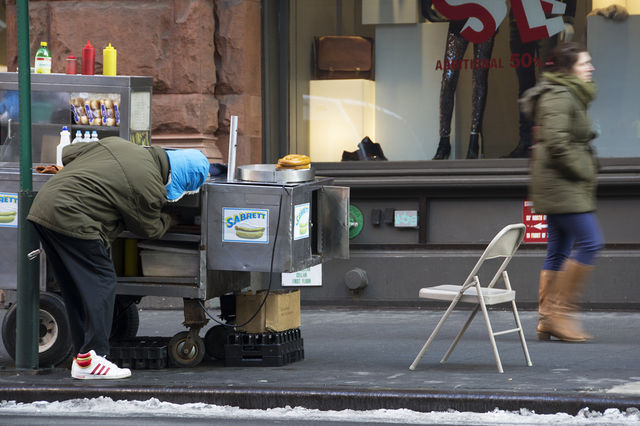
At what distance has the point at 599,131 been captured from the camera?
400 inches

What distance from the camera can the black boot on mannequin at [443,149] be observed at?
1039 centimetres

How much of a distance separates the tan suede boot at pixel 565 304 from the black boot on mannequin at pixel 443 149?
2774mm

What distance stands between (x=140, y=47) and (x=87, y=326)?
13.2ft

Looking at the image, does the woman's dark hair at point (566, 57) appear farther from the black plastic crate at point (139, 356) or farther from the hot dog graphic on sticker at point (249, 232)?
the black plastic crate at point (139, 356)

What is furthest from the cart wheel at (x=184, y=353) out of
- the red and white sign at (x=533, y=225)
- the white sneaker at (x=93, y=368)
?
the red and white sign at (x=533, y=225)

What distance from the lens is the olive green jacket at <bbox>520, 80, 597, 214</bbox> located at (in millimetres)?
7348

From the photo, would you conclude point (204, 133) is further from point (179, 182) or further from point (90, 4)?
point (179, 182)

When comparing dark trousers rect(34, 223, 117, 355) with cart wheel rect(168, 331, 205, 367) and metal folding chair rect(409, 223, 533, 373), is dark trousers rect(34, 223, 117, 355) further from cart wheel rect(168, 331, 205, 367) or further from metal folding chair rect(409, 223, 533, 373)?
metal folding chair rect(409, 223, 533, 373)

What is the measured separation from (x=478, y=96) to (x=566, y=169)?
9.76ft

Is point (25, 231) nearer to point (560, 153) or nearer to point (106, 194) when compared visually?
point (106, 194)

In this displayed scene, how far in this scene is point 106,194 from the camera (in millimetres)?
6574

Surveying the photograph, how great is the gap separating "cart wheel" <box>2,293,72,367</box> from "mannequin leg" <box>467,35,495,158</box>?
438 centimetres

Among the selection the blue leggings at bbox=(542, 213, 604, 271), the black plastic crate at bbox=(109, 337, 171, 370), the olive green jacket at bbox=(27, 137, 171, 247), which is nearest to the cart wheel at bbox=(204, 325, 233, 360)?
the black plastic crate at bbox=(109, 337, 171, 370)

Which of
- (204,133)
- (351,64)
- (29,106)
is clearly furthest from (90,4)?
(29,106)
